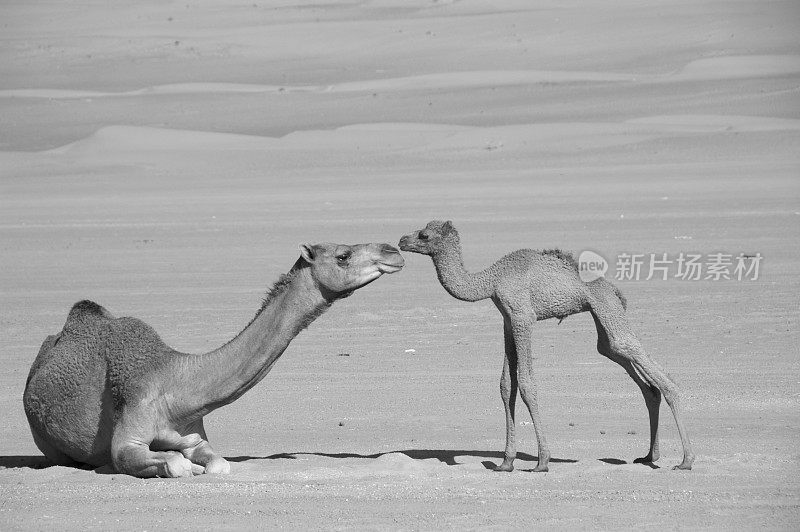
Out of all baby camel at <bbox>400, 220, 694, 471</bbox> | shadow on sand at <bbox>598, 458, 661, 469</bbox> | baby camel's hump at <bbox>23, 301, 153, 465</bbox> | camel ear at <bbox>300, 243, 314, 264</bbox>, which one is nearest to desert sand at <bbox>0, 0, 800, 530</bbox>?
shadow on sand at <bbox>598, 458, 661, 469</bbox>

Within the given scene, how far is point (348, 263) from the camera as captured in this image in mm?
8492

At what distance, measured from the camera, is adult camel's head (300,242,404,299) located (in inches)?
334

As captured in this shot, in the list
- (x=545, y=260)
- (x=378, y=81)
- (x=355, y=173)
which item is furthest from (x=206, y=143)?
(x=545, y=260)

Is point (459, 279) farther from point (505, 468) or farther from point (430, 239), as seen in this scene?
point (505, 468)

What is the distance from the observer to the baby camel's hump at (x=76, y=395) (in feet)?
30.6

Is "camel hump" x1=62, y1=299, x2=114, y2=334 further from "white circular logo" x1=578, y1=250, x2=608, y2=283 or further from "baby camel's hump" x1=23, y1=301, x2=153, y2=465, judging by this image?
"white circular logo" x1=578, y1=250, x2=608, y2=283

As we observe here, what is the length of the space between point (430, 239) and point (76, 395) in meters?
2.57

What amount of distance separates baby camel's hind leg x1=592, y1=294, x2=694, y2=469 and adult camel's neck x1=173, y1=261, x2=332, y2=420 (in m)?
1.81

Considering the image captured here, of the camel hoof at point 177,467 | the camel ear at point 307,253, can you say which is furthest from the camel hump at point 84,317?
the camel ear at point 307,253

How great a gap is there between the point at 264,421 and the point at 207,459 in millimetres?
2209

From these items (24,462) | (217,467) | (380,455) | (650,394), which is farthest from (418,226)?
(217,467)

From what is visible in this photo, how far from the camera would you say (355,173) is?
3158cm

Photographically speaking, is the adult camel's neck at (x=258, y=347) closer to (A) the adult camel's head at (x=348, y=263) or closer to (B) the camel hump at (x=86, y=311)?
(A) the adult camel's head at (x=348, y=263)

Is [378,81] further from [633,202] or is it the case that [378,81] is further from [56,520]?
[56,520]
